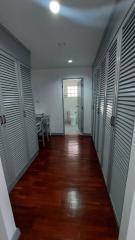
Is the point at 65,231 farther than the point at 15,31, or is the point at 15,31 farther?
the point at 15,31

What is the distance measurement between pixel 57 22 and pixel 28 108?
150cm

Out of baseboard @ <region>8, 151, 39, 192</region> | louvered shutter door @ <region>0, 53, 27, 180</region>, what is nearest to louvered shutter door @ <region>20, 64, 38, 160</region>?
baseboard @ <region>8, 151, 39, 192</region>

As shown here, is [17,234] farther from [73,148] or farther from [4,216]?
[73,148]

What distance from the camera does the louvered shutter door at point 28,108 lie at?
2223 mm

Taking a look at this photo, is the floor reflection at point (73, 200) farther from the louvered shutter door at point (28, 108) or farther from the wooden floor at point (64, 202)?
the louvered shutter door at point (28, 108)

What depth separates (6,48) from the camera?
1.65m

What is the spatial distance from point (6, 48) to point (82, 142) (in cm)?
290

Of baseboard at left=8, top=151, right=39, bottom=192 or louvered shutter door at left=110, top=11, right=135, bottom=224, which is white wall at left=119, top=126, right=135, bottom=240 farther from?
baseboard at left=8, top=151, right=39, bottom=192

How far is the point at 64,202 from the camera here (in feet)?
5.14

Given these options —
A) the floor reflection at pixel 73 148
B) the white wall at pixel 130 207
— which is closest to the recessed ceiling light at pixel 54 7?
the white wall at pixel 130 207

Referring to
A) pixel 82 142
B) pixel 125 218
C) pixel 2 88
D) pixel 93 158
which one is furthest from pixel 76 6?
pixel 82 142

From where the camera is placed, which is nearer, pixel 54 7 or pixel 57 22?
pixel 54 7

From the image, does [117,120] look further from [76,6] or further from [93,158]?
[93,158]

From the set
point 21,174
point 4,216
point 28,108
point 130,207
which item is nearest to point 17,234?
point 4,216
